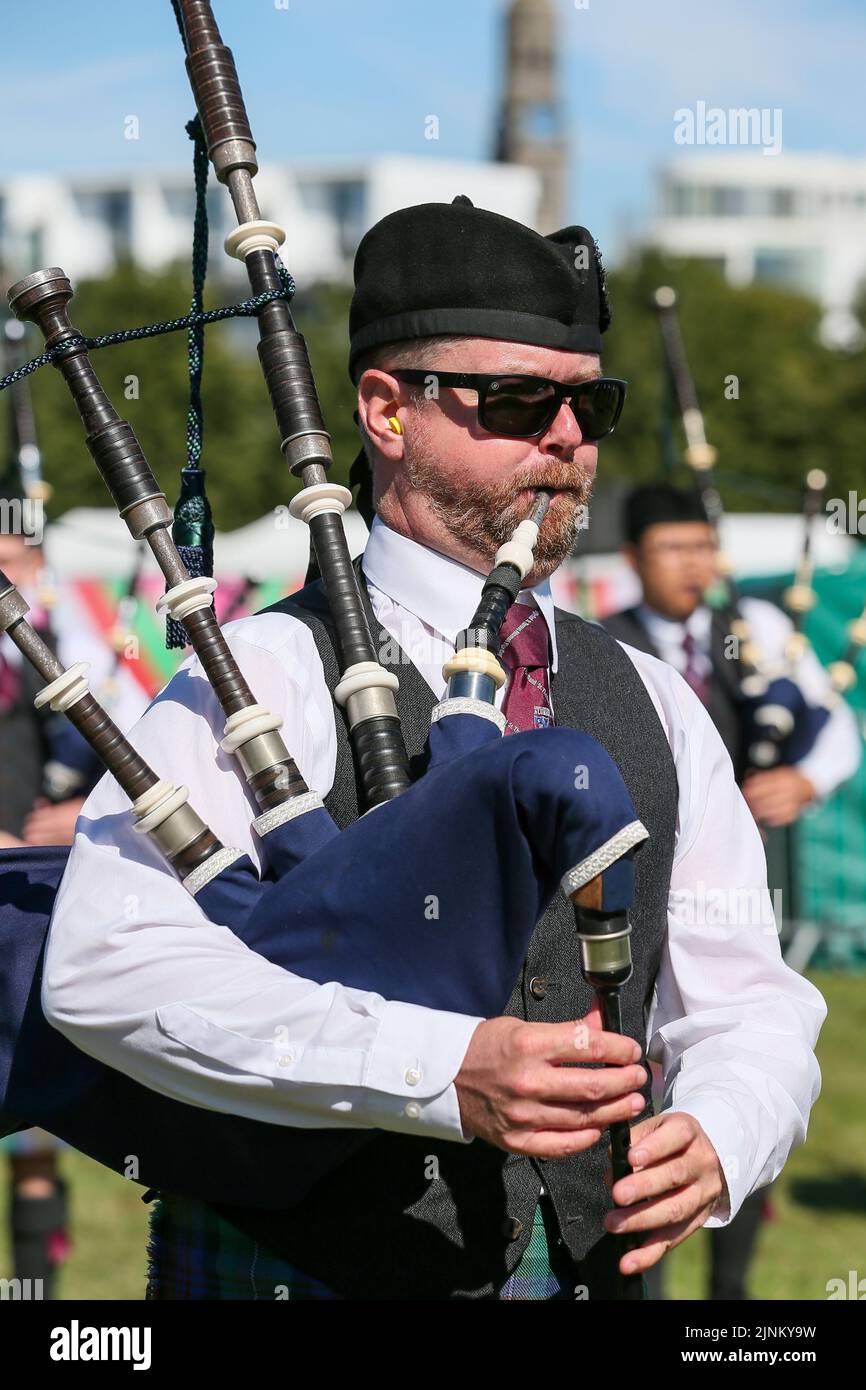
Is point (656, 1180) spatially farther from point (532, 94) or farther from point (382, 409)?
point (532, 94)

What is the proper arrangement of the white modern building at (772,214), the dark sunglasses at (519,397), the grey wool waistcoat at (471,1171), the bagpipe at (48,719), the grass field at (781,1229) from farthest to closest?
the white modern building at (772,214), the bagpipe at (48,719), the grass field at (781,1229), the dark sunglasses at (519,397), the grey wool waistcoat at (471,1171)

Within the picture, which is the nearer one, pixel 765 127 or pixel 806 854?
pixel 765 127

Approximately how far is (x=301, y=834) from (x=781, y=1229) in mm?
4313

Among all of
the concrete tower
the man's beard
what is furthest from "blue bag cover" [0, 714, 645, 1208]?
the concrete tower

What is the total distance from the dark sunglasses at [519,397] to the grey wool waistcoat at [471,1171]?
1.02 ft

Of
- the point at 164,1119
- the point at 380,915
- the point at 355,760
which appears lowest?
the point at 164,1119

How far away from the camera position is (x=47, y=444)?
22125 millimetres

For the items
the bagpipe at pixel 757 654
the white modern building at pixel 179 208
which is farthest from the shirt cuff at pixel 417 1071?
the white modern building at pixel 179 208

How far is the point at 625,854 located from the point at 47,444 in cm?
2142

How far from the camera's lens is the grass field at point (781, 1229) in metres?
5.06

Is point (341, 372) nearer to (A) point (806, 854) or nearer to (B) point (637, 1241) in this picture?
(A) point (806, 854)

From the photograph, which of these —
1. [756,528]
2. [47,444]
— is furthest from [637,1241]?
[47,444]

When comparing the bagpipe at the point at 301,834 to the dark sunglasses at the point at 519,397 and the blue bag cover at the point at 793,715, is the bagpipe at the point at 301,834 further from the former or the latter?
the blue bag cover at the point at 793,715

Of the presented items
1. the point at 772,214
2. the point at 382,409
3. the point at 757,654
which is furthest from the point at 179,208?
the point at 382,409
